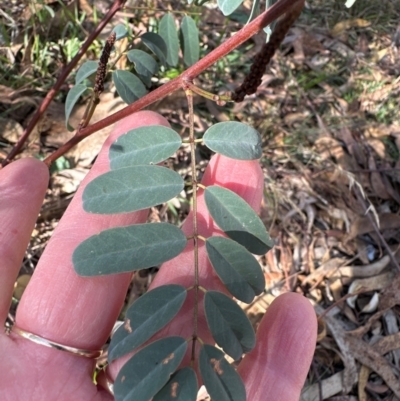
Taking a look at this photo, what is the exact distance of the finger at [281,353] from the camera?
1.33m

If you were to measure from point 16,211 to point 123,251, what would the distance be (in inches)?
22.4

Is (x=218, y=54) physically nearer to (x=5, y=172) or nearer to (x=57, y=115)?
(x=5, y=172)

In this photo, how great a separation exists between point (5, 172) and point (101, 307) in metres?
0.55

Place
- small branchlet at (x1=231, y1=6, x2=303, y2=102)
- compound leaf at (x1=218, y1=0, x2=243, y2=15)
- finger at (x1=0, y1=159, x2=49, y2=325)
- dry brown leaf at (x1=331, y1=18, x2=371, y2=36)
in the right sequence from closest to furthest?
small branchlet at (x1=231, y1=6, x2=303, y2=102) < compound leaf at (x1=218, y1=0, x2=243, y2=15) < finger at (x1=0, y1=159, x2=49, y2=325) < dry brown leaf at (x1=331, y1=18, x2=371, y2=36)

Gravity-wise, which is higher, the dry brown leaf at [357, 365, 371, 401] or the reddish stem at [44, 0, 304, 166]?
the reddish stem at [44, 0, 304, 166]

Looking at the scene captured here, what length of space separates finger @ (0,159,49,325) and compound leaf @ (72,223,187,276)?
1.44 ft

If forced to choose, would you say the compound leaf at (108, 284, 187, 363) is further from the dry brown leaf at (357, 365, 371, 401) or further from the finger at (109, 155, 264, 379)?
the dry brown leaf at (357, 365, 371, 401)

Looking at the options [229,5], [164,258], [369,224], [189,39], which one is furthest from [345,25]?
[164,258]

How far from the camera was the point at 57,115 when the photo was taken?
7.45 feet

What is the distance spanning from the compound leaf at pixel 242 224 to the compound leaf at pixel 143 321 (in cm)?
21

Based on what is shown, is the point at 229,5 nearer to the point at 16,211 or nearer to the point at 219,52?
the point at 219,52

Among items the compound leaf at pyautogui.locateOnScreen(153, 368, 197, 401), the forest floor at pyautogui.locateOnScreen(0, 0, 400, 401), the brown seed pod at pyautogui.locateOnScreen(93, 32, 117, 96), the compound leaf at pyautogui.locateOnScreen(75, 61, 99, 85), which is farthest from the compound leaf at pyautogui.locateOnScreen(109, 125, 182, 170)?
the forest floor at pyautogui.locateOnScreen(0, 0, 400, 401)

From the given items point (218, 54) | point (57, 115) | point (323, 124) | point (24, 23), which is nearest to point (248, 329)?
point (218, 54)

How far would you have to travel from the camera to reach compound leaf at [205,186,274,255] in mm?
1149
